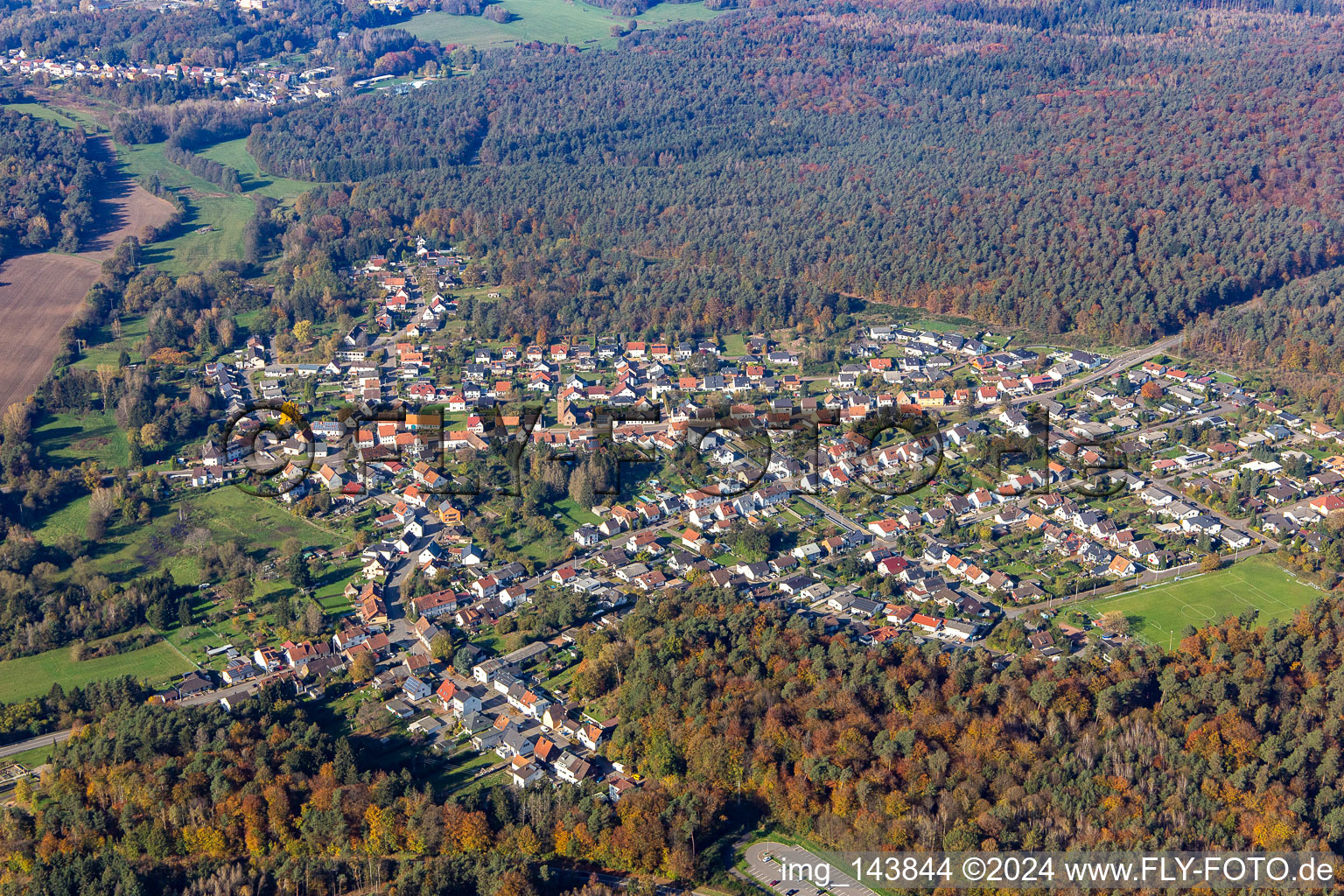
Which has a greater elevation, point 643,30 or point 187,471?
point 643,30

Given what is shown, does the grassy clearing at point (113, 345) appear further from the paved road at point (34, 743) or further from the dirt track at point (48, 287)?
the paved road at point (34, 743)

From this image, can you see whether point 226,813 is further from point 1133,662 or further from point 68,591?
point 1133,662

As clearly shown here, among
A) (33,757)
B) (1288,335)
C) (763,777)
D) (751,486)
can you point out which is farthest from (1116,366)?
(33,757)

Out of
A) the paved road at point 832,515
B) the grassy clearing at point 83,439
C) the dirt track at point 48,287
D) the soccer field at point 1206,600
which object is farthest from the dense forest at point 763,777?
the dirt track at point 48,287

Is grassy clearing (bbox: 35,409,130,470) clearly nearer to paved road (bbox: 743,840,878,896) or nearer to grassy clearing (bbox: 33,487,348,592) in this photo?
grassy clearing (bbox: 33,487,348,592)

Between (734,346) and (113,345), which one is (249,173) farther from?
(734,346)

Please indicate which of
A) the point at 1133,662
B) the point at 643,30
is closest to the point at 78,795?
the point at 1133,662
